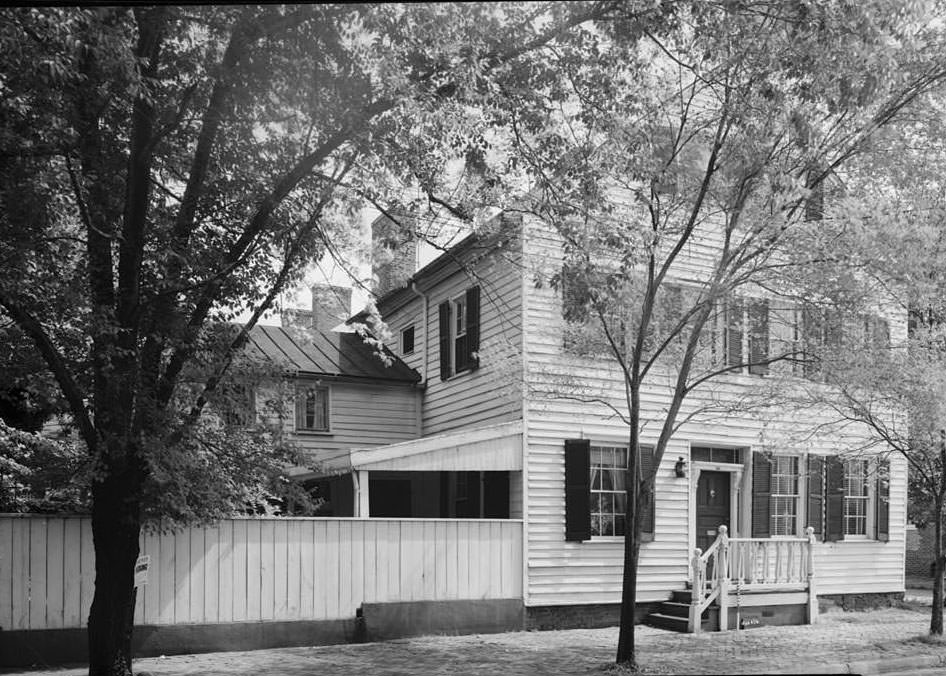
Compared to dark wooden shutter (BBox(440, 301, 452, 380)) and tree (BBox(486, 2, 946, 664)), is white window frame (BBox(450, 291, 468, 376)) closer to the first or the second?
dark wooden shutter (BBox(440, 301, 452, 380))

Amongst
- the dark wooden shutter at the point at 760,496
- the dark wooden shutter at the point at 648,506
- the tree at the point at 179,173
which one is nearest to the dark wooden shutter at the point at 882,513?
the dark wooden shutter at the point at 760,496

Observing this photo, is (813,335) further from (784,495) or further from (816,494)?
(816,494)

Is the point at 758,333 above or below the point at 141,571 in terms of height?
above

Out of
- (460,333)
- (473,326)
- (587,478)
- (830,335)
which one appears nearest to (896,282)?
(830,335)

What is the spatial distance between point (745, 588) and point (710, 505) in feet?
7.22

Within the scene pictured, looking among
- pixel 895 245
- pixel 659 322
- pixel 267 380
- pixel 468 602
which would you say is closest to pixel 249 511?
pixel 468 602

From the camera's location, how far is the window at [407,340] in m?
20.5

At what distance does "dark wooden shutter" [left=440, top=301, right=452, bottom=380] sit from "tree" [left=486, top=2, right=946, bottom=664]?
4368 millimetres

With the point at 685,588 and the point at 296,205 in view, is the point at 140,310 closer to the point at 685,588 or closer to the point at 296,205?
the point at 296,205

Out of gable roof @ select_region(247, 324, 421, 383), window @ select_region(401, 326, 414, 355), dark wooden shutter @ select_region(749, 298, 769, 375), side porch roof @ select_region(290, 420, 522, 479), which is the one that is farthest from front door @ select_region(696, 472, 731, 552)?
window @ select_region(401, 326, 414, 355)

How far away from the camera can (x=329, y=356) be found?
19812mm

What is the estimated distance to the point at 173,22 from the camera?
8.95 m

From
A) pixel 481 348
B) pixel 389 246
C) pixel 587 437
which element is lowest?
pixel 587 437

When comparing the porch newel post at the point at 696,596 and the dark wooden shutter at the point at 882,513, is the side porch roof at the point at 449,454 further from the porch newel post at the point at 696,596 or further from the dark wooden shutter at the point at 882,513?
the dark wooden shutter at the point at 882,513
